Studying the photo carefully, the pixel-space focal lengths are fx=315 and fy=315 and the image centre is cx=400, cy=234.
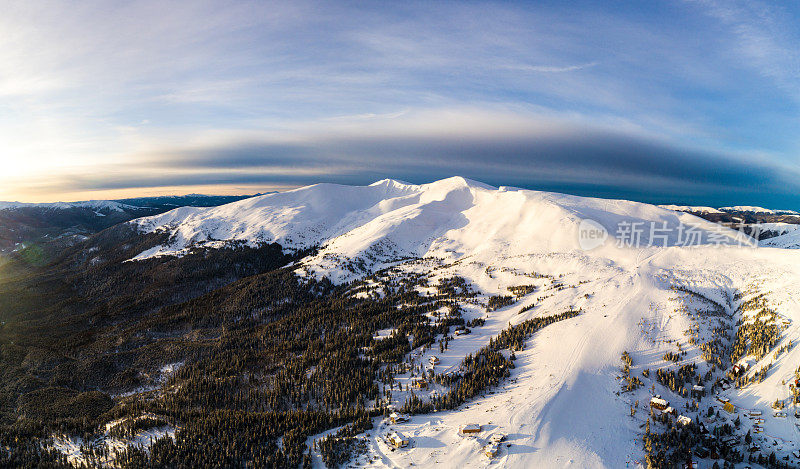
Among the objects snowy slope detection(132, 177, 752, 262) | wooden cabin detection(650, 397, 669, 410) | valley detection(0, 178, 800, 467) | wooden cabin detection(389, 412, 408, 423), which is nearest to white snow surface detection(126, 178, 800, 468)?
valley detection(0, 178, 800, 467)

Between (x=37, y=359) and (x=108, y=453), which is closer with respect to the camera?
(x=108, y=453)

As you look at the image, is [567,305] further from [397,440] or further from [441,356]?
[397,440]

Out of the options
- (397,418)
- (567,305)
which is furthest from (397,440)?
(567,305)

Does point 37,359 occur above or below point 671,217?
below

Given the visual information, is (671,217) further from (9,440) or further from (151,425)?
(9,440)

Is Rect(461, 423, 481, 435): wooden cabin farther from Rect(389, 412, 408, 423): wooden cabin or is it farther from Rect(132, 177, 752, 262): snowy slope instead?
Rect(132, 177, 752, 262): snowy slope

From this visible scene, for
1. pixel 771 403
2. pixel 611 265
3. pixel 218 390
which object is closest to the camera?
pixel 771 403

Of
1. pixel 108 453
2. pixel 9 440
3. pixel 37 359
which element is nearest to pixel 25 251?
pixel 37 359

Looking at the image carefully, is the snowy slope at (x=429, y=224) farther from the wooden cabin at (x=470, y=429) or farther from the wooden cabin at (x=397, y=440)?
the wooden cabin at (x=397, y=440)
